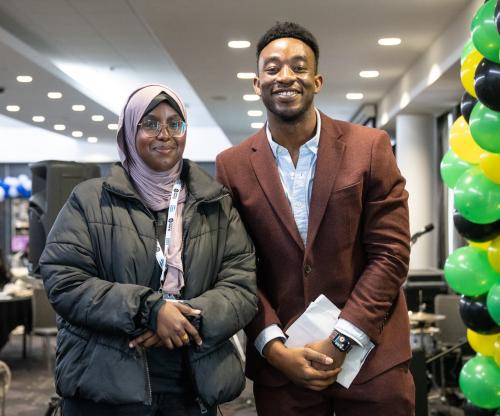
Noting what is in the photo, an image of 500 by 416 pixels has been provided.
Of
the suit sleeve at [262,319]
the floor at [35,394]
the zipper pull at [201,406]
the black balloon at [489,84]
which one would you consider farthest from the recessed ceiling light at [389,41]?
the zipper pull at [201,406]

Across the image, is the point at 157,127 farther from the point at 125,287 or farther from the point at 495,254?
the point at 495,254

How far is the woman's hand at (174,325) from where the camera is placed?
6.27 feet

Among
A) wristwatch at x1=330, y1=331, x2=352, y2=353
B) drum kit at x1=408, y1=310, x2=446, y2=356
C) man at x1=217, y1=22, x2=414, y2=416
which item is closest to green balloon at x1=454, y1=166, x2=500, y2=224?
man at x1=217, y1=22, x2=414, y2=416

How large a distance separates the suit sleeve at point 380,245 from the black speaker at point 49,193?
2235 millimetres

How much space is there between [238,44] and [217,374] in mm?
6301

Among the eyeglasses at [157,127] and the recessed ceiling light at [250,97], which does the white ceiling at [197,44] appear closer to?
the recessed ceiling light at [250,97]

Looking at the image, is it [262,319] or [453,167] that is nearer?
[262,319]

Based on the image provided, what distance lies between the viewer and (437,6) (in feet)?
21.6

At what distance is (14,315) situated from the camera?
27.9 ft

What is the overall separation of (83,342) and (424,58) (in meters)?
7.21

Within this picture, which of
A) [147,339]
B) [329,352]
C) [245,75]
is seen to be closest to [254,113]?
[245,75]

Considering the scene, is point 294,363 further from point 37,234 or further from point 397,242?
point 37,234

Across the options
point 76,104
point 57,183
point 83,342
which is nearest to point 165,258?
point 83,342

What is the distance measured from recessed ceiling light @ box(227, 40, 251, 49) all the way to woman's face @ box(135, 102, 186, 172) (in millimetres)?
5868
